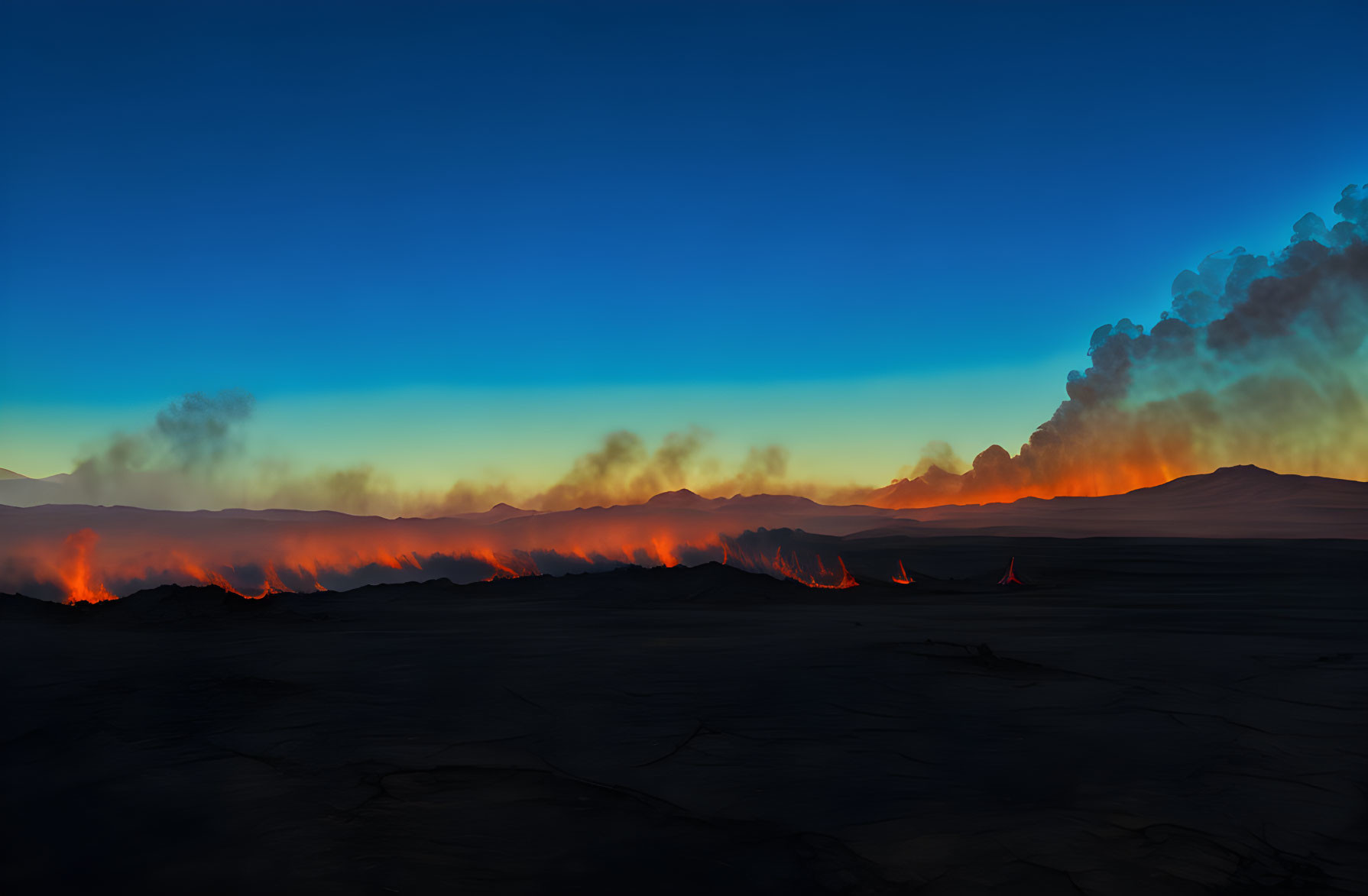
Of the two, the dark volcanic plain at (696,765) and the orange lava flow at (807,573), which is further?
the orange lava flow at (807,573)

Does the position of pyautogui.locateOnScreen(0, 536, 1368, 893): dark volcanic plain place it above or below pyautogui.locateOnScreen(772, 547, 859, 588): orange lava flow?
above

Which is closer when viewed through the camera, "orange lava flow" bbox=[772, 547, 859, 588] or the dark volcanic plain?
the dark volcanic plain

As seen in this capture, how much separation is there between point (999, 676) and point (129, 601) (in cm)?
2785

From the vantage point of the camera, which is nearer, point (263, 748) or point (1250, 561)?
point (263, 748)

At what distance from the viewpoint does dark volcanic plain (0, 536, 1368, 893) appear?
16.4 feet

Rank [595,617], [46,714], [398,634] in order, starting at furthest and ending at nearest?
[595,617], [398,634], [46,714]

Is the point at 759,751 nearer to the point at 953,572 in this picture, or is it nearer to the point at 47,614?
the point at 47,614

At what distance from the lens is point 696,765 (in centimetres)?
730

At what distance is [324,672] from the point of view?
43.0 feet

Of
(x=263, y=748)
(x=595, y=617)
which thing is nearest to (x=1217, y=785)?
(x=263, y=748)

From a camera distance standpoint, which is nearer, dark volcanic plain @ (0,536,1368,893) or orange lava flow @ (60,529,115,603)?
dark volcanic plain @ (0,536,1368,893)

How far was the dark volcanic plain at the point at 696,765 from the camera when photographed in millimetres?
4996

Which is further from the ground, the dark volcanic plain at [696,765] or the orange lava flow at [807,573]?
the dark volcanic plain at [696,765]

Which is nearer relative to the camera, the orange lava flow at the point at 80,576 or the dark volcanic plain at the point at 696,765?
the dark volcanic plain at the point at 696,765
